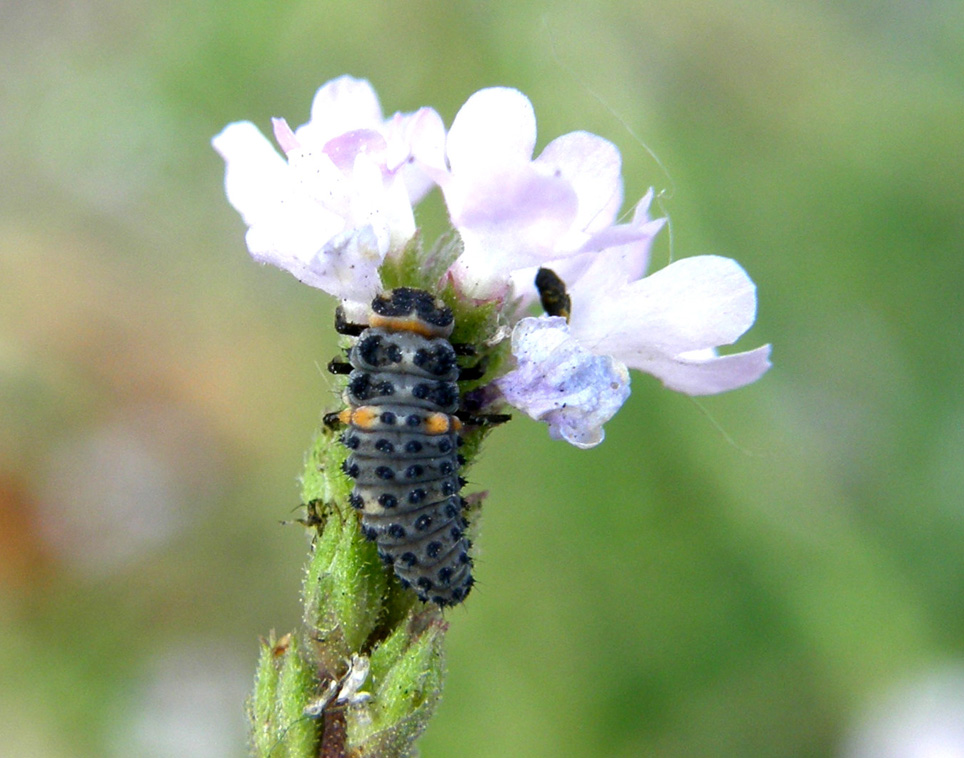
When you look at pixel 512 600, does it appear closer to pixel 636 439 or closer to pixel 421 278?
pixel 636 439

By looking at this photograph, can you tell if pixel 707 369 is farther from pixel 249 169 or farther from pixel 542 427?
pixel 542 427

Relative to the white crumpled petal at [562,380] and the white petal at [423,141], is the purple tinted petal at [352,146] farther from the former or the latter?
the white crumpled petal at [562,380]

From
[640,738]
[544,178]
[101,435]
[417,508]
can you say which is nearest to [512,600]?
[640,738]

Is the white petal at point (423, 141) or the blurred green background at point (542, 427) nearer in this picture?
the white petal at point (423, 141)

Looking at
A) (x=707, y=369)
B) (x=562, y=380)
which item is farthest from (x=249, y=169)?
(x=707, y=369)

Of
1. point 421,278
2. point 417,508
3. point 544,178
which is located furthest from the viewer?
point 421,278

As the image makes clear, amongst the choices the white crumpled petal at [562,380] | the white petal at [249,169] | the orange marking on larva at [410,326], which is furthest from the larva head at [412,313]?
the white petal at [249,169]
